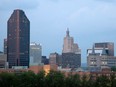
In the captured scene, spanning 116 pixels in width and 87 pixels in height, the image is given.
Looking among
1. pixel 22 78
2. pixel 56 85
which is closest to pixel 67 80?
pixel 56 85

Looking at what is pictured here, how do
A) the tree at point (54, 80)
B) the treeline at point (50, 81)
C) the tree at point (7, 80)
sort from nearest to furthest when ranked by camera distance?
the tree at point (7, 80) → the treeline at point (50, 81) → the tree at point (54, 80)

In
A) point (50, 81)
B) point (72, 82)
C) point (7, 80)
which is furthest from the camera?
point (50, 81)

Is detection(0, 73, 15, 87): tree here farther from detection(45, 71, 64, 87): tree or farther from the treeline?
detection(45, 71, 64, 87): tree

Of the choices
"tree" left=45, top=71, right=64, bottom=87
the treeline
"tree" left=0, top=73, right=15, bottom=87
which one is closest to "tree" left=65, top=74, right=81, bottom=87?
the treeline

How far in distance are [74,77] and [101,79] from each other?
6.83m

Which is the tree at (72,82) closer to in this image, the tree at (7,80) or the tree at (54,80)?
the tree at (54,80)

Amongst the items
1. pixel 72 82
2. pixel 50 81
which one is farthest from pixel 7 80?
pixel 72 82

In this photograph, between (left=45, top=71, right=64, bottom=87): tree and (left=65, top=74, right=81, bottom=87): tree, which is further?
(left=45, top=71, right=64, bottom=87): tree

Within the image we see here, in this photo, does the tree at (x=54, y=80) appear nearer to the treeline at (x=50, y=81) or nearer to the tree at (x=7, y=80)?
the treeline at (x=50, y=81)

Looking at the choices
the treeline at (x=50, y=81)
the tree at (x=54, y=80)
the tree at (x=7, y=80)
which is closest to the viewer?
the tree at (x=7, y=80)

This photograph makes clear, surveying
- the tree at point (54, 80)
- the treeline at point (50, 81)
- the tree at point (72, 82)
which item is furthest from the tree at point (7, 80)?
the tree at point (72, 82)

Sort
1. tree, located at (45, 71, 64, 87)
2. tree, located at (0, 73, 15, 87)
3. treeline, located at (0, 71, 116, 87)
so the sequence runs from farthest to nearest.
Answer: tree, located at (45, 71, 64, 87) → treeline, located at (0, 71, 116, 87) → tree, located at (0, 73, 15, 87)

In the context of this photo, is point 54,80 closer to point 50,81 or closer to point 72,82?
point 50,81

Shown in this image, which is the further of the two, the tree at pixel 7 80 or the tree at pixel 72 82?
the tree at pixel 72 82
